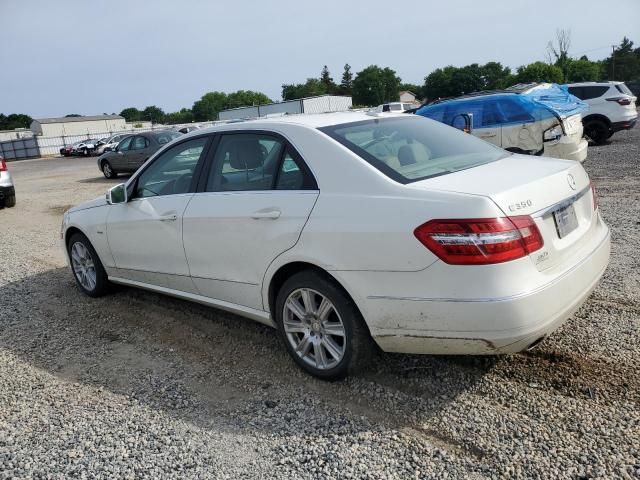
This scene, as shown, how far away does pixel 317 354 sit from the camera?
3461 millimetres

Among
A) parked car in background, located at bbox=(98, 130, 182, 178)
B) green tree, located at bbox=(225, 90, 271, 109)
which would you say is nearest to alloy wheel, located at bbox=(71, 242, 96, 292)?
parked car in background, located at bbox=(98, 130, 182, 178)

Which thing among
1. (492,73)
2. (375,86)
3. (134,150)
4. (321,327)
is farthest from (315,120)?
(375,86)

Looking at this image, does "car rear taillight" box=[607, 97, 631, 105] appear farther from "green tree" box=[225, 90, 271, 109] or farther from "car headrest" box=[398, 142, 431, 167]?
"green tree" box=[225, 90, 271, 109]

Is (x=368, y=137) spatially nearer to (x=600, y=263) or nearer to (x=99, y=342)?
(x=600, y=263)

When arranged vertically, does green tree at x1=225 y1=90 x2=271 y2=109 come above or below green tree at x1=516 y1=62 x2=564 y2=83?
above

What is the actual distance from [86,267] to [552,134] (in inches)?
311

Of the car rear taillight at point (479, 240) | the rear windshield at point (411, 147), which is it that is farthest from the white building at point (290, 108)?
Answer: the car rear taillight at point (479, 240)

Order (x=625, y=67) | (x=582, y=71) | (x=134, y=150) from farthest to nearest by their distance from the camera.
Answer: (x=625, y=67) → (x=582, y=71) → (x=134, y=150)

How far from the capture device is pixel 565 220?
10.0 ft

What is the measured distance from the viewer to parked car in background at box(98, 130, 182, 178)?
18141 mm

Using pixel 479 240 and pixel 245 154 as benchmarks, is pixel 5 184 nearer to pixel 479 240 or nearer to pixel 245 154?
pixel 245 154

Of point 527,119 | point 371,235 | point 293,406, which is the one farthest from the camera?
point 527,119

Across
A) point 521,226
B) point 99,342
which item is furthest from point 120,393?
point 521,226

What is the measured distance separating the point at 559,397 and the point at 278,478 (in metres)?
1.62
